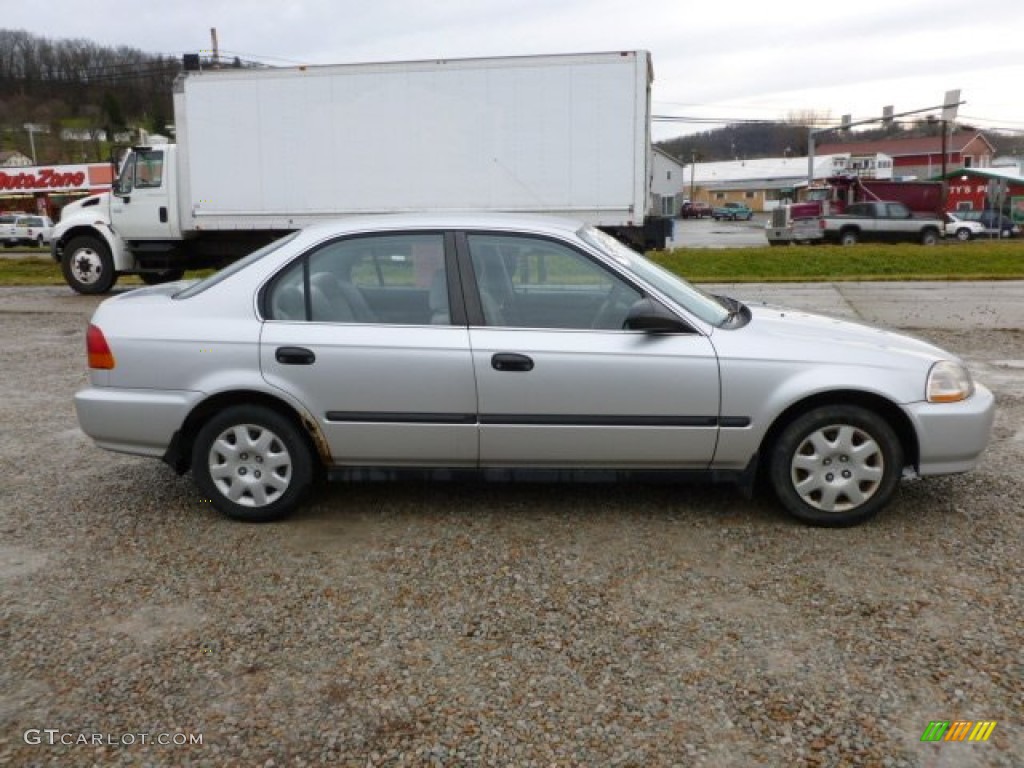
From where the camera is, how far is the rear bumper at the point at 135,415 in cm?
445

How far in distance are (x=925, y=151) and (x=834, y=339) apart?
96349 mm

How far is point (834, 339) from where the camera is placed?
446 centimetres

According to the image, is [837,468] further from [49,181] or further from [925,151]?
[925,151]

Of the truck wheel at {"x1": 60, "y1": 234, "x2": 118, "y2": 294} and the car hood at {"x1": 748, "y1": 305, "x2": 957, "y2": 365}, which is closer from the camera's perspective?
the car hood at {"x1": 748, "y1": 305, "x2": 957, "y2": 365}

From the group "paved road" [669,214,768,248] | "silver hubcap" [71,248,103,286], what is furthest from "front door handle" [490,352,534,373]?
"paved road" [669,214,768,248]

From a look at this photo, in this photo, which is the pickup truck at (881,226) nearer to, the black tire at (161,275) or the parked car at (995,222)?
the parked car at (995,222)

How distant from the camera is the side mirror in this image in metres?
4.28

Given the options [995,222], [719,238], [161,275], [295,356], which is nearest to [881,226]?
[719,238]

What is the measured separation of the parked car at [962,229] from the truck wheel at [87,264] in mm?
34254

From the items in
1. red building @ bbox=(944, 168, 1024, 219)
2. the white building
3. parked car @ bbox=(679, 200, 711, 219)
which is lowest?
red building @ bbox=(944, 168, 1024, 219)

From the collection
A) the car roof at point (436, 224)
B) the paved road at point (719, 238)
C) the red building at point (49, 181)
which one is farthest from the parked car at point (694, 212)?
the car roof at point (436, 224)

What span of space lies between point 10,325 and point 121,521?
9.04 m

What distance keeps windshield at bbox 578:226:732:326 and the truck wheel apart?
45.0ft

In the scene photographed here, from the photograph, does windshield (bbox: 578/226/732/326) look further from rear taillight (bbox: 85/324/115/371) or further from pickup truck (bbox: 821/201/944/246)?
pickup truck (bbox: 821/201/944/246)
